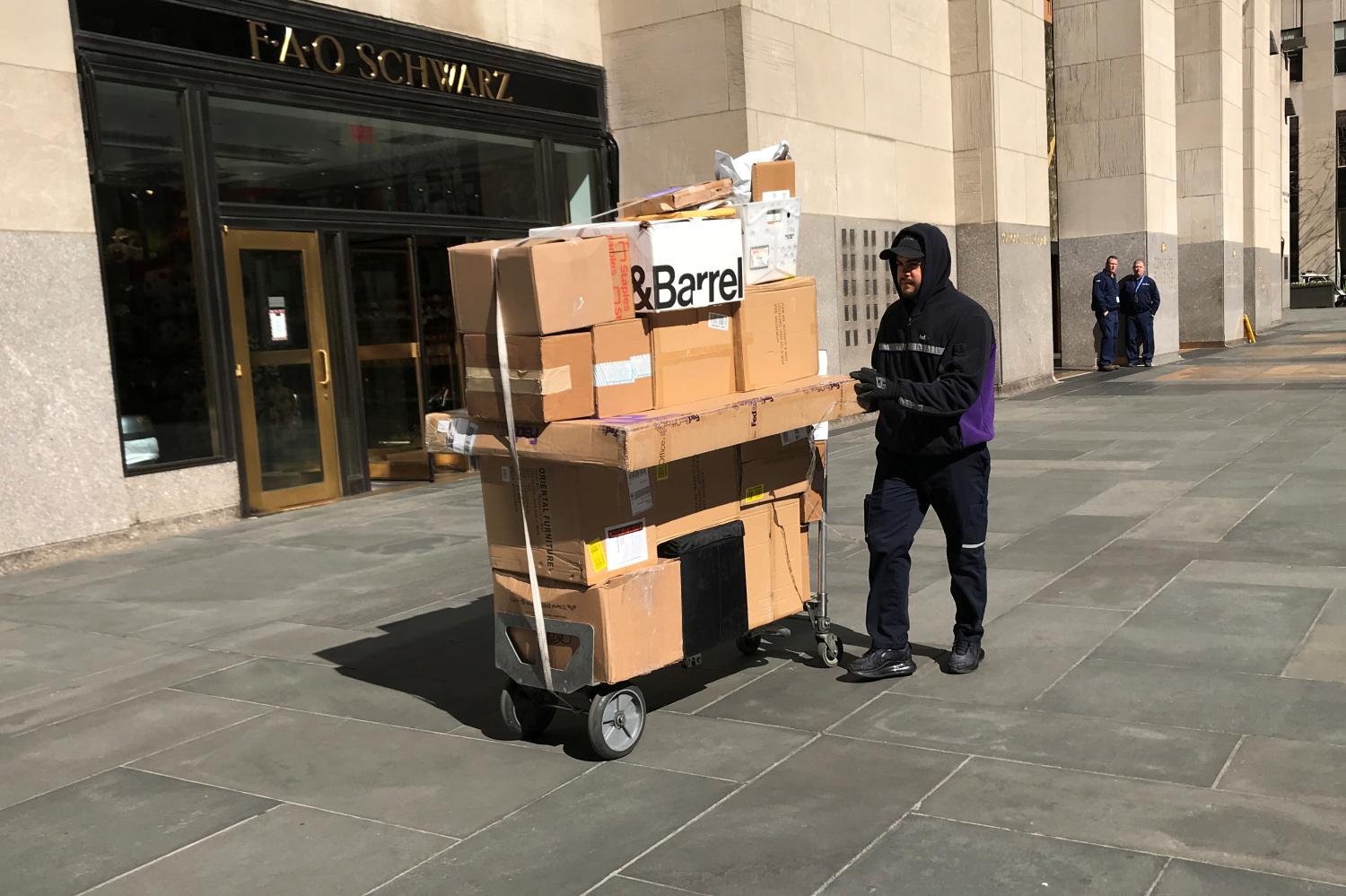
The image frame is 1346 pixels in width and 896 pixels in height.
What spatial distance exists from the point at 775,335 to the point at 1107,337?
59.7 ft

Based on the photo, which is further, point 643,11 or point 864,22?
point 864,22

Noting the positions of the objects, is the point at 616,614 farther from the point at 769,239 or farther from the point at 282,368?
the point at 282,368

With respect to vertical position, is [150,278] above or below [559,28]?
below

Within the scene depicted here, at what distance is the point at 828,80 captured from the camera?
580 inches

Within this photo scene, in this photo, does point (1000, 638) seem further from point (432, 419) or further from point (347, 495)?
point (347, 495)

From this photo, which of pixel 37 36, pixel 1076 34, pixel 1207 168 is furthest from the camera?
pixel 1207 168

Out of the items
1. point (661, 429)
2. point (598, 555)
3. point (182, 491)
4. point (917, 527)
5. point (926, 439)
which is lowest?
point (182, 491)

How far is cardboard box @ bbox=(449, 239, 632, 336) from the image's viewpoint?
14.5 ft

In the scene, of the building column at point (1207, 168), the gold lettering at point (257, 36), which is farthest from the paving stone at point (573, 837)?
the building column at point (1207, 168)

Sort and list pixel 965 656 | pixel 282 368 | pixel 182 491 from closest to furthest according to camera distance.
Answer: pixel 965 656
pixel 182 491
pixel 282 368

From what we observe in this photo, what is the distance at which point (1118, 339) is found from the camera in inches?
900

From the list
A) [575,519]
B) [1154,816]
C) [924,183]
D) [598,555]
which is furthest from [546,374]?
[924,183]

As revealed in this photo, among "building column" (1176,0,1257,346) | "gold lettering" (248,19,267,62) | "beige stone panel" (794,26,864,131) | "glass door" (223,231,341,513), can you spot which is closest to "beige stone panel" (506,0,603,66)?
"beige stone panel" (794,26,864,131)

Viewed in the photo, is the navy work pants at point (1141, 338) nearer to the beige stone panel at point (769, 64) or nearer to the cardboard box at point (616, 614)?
the beige stone panel at point (769, 64)
